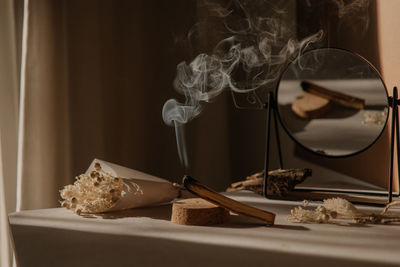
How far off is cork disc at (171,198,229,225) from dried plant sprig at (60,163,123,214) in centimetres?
18

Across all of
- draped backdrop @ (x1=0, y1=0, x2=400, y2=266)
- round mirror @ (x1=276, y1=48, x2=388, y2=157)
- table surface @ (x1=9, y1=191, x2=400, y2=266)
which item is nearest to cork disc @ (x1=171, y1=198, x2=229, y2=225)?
table surface @ (x1=9, y1=191, x2=400, y2=266)

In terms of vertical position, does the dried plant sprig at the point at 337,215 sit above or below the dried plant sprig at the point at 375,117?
below

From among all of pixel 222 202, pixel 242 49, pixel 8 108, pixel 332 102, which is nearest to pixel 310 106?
pixel 332 102

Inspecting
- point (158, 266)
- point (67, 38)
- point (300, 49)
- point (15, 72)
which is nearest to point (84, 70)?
point (67, 38)

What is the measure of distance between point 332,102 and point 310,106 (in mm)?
70

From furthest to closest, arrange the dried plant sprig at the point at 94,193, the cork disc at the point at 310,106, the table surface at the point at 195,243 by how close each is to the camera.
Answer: the cork disc at the point at 310,106
the dried plant sprig at the point at 94,193
the table surface at the point at 195,243

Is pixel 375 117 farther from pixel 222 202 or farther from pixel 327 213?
pixel 222 202

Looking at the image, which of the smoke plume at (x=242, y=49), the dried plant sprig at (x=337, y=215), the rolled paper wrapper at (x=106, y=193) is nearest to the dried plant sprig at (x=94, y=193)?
the rolled paper wrapper at (x=106, y=193)

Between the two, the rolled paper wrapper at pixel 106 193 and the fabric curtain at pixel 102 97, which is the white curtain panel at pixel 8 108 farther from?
the rolled paper wrapper at pixel 106 193

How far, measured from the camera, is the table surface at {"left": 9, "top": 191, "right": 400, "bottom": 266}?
0.68 meters

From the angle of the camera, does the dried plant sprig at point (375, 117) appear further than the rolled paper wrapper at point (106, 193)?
Yes

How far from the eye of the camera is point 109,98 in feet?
5.49

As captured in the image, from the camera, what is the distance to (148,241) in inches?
31.2

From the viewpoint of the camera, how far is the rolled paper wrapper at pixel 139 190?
3.48 feet
